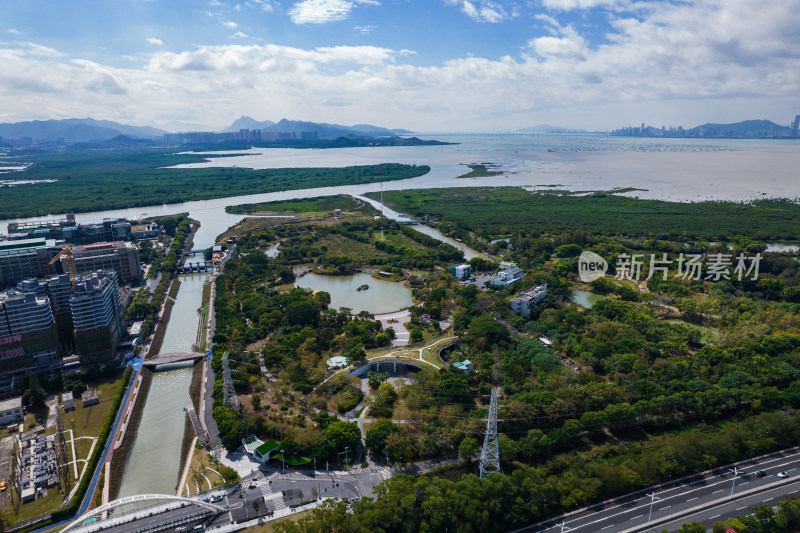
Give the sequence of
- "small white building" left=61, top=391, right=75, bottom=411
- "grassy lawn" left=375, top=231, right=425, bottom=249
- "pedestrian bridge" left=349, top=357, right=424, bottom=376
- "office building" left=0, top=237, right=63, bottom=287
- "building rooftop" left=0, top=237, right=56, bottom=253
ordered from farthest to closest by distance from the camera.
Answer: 1. "grassy lawn" left=375, top=231, right=425, bottom=249
2. "building rooftop" left=0, top=237, right=56, bottom=253
3. "office building" left=0, top=237, right=63, bottom=287
4. "pedestrian bridge" left=349, top=357, right=424, bottom=376
5. "small white building" left=61, top=391, right=75, bottom=411

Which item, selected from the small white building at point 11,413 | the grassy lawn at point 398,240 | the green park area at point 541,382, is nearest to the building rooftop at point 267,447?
the green park area at point 541,382

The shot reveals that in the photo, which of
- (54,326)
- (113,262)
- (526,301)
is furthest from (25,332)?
(526,301)

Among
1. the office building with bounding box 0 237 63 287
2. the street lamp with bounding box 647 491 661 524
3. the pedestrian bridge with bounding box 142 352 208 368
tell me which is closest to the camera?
the street lamp with bounding box 647 491 661 524

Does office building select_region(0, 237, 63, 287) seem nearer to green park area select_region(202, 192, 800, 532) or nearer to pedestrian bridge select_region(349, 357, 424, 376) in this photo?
green park area select_region(202, 192, 800, 532)

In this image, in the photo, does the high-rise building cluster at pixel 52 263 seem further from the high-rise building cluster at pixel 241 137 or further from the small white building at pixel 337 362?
the high-rise building cluster at pixel 241 137

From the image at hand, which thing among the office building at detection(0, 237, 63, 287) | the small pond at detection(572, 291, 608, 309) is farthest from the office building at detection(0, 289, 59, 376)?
the small pond at detection(572, 291, 608, 309)

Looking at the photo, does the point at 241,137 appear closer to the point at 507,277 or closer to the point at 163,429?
the point at 507,277
